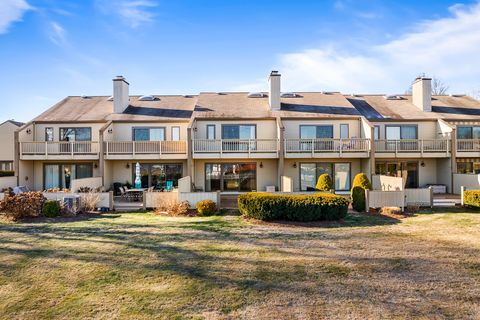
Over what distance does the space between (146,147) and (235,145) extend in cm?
583

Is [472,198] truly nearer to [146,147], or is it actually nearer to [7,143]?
[146,147]

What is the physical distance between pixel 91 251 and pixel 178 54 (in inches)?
597

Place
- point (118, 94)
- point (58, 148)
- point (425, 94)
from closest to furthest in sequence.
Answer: point (58, 148), point (118, 94), point (425, 94)

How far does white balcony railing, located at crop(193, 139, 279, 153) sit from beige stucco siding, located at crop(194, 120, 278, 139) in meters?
1.10

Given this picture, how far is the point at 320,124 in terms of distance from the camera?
21.6m

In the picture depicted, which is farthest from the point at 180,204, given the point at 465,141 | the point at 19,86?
the point at 465,141

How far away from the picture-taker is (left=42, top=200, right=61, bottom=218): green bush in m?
14.0

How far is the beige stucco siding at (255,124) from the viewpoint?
70.2 feet

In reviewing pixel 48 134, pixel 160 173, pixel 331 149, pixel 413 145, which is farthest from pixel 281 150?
pixel 48 134

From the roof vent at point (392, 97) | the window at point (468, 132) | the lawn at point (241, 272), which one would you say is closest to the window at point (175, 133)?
the lawn at point (241, 272)

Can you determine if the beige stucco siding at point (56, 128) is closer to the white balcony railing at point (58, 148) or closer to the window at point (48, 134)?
the window at point (48, 134)

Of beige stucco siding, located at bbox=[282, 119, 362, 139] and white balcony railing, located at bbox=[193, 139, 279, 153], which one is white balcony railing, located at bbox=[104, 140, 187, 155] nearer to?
white balcony railing, located at bbox=[193, 139, 279, 153]

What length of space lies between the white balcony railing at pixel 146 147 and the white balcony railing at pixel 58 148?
1.31 metres

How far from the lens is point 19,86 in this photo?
22.9m
